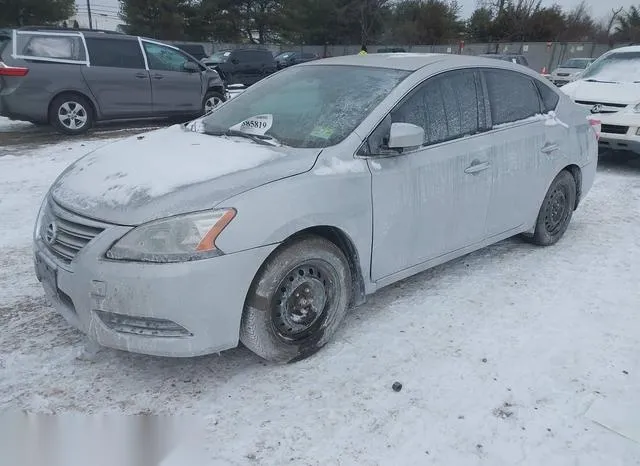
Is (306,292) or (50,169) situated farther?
(50,169)

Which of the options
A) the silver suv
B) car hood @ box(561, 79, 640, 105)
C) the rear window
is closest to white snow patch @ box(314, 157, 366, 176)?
car hood @ box(561, 79, 640, 105)

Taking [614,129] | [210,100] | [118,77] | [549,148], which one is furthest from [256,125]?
[210,100]

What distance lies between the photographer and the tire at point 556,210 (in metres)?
4.67

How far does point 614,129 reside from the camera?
299 inches

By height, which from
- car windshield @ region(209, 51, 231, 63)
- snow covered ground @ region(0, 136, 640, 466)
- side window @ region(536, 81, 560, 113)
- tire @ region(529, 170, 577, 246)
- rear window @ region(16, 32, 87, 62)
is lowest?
snow covered ground @ region(0, 136, 640, 466)

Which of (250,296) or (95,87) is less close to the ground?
(95,87)

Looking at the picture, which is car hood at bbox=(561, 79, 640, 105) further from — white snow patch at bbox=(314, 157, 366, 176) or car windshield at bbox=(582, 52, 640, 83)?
white snow patch at bbox=(314, 157, 366, 176)

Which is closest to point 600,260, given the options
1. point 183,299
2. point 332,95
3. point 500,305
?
point 500,305

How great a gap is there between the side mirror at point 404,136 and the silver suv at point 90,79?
7.88 m

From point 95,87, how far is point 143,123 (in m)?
1.94

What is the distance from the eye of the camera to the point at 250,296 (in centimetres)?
278

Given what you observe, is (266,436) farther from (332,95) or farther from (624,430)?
(332,95)

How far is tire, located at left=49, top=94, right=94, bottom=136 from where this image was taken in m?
9.29

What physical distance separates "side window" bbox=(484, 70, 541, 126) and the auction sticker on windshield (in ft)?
5.60
